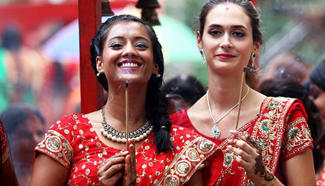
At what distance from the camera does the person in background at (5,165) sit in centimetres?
279

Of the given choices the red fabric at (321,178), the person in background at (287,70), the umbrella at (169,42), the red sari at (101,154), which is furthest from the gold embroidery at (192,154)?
the umbrella at (169,42)

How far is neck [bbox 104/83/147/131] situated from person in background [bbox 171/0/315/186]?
0.32 m

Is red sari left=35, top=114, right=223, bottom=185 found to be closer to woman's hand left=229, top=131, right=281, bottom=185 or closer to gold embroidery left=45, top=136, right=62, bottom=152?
gold embroidery left=45, top=136, right=62, bottom=152

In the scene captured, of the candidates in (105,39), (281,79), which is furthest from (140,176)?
A: (281,79)

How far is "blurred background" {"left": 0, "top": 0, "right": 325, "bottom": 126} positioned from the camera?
301 inches

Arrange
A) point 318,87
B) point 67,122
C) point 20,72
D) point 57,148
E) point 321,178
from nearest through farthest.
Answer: point 57,148 < point 67,122 < point 321,178 < point 318,87 < point 20,72

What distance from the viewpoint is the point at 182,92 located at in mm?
4383

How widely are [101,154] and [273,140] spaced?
2.89 ft

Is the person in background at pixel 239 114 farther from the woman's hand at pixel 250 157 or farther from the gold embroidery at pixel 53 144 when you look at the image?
the gold embroidery at pixel 53 144

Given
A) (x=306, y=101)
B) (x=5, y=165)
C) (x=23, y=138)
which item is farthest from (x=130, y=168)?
(x=306, y=101)

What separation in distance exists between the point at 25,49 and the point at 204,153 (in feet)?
22.9

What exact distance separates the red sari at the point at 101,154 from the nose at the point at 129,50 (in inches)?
15.4

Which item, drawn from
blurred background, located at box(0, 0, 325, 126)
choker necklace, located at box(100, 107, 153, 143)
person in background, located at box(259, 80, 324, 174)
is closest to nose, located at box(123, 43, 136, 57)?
choker necklace, located at box(100, 107, 153, 143)

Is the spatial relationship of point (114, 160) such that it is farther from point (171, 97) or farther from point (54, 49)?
point (54, 49)
